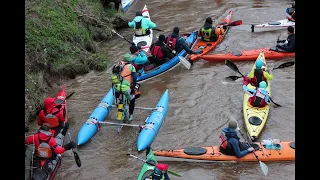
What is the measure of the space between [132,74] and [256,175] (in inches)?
128

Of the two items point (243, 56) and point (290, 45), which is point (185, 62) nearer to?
point (243, 56)

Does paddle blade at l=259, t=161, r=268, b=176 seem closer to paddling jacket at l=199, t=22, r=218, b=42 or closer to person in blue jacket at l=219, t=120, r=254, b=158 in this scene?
person in blue jacket at l=219, t=120, r=254, b=158

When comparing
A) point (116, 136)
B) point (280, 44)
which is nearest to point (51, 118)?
point (116, 136)

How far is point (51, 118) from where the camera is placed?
26.3ft

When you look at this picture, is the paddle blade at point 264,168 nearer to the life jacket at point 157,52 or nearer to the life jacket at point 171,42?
the life jacket at point 157,52

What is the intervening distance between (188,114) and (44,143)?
3.77 m

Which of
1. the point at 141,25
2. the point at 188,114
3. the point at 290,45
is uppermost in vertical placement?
the point at 141,25

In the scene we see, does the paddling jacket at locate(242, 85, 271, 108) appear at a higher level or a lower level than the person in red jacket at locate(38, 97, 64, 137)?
lower

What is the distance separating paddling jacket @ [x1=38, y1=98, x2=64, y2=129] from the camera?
315 inches

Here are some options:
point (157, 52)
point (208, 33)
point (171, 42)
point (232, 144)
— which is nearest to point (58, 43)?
point (157, 52)

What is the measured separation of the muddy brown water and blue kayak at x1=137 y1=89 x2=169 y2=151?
19 centimetres

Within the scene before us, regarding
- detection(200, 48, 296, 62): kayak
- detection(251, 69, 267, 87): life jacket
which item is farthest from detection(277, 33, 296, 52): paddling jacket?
detection(251, 69, 267, 87): life jacket

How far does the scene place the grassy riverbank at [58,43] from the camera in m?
10.4

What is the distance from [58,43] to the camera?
11.7m
